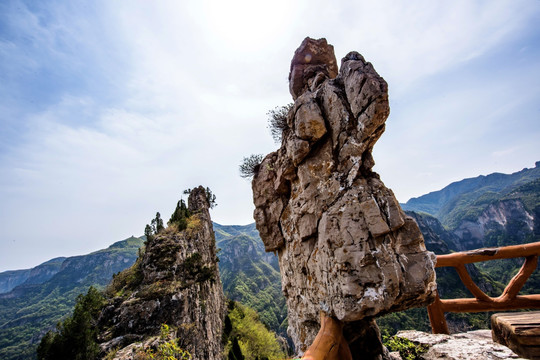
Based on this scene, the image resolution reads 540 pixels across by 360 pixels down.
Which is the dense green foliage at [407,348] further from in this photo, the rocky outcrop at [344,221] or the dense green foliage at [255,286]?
the dense green foliage at [255,286]

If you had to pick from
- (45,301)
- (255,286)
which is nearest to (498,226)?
(255,286)

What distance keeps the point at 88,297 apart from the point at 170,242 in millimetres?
8717

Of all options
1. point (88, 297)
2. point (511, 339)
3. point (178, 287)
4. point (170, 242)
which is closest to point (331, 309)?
point (511, 339)

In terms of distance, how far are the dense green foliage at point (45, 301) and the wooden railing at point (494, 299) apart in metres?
101

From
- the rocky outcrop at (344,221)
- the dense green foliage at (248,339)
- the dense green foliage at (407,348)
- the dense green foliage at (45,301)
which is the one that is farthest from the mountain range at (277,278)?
the rocky outcrop at (344,221)

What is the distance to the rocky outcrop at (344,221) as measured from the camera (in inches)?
249

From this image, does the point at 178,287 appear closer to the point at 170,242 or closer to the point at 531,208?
the point at 170,242

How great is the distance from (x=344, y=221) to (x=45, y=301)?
22672cm

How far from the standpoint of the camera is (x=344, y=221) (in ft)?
23.5

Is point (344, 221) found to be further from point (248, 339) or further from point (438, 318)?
point (248, 339)

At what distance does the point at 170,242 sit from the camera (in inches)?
997

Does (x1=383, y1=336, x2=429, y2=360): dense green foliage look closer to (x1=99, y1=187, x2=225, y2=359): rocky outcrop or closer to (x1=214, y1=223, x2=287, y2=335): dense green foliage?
(x1=99, y1=187, x2=225, y2=359): rocky outcrop

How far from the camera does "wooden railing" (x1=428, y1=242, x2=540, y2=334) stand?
7.15m

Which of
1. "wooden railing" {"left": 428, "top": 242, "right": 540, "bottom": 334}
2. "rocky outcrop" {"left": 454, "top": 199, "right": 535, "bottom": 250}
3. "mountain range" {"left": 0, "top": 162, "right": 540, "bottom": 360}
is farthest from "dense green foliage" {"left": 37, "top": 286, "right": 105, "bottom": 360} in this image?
"rocky outcrop" {"left": 454, "top": 199, "right": 535, "bottom": 250}
